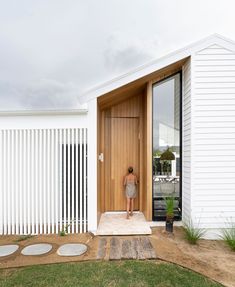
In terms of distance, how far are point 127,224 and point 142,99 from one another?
352 cm

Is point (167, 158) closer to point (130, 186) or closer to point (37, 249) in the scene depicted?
point (130, 186)

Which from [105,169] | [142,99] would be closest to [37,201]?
[105,169]

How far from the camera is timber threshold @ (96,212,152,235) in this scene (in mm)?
5188

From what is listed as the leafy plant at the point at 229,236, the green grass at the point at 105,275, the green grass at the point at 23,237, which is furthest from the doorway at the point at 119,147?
the green grass at the point at 105,275

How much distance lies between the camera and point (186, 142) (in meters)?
5.67

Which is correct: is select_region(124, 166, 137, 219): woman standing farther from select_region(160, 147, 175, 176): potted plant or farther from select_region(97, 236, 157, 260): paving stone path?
select_region(97, 236, 157, 260): paving stone path

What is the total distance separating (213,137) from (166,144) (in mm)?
1175

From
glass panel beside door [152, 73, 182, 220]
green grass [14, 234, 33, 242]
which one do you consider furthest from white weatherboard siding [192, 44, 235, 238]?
green grass [14, 234, 33, 242]

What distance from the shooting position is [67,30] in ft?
31.6

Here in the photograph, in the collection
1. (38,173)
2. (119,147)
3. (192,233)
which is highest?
(119,147)

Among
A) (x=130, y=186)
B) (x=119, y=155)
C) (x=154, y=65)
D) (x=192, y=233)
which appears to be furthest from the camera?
(x=119, y=155)

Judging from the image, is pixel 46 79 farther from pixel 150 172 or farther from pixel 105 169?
pixel 150 172

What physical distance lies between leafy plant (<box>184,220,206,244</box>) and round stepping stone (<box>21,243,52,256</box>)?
2801mm

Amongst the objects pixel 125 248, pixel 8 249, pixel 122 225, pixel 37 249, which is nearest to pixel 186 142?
pixel 122 225
